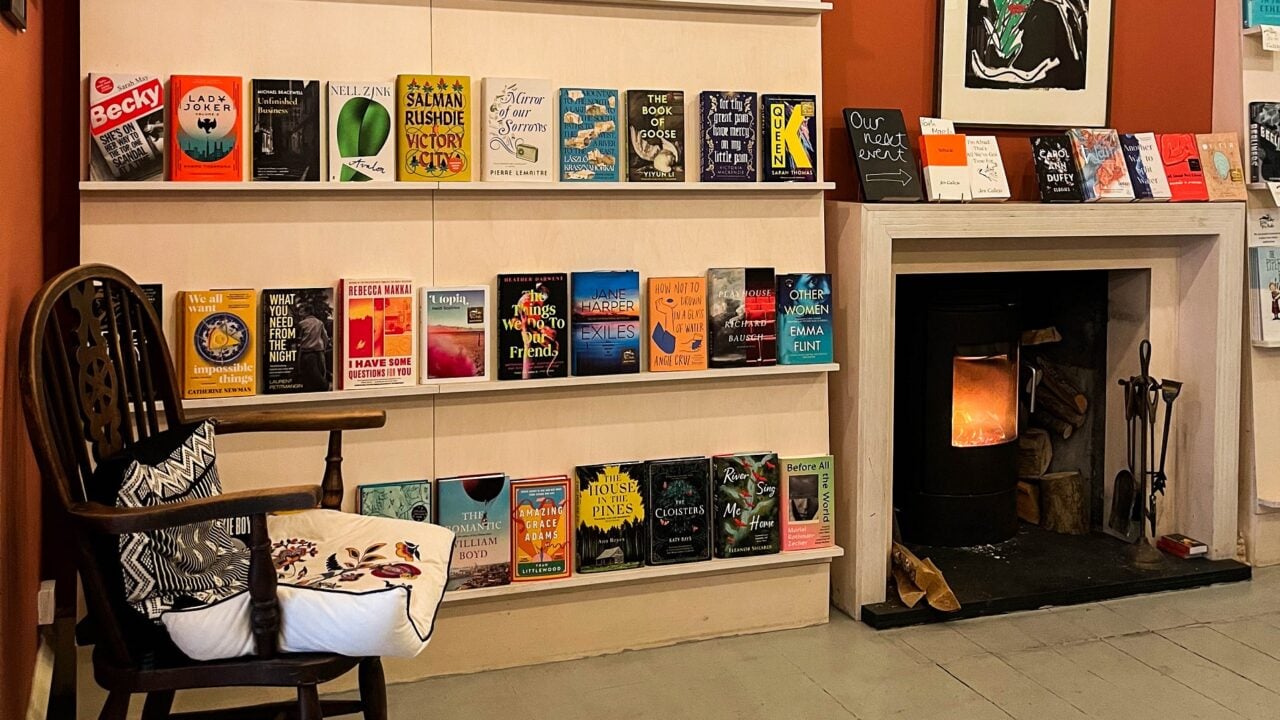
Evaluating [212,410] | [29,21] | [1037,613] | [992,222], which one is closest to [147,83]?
[29,21]

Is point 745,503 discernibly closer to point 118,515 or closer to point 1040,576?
point 1040,576

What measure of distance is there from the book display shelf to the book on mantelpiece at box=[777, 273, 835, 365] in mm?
44

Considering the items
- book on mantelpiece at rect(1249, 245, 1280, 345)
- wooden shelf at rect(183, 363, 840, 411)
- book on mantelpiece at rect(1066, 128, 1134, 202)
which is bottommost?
wooden shelf at rect(183, 363, 840, 411)

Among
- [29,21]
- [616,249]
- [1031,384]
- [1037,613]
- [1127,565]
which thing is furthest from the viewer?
[1031,384]

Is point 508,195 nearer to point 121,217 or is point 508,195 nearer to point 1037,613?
point 121,217

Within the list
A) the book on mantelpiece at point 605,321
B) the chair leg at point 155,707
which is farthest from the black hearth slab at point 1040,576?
the chair leg at point 155,707

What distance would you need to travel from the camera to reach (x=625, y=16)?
10.1 feet

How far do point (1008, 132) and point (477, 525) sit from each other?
2042 mm

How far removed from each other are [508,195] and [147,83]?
865 millimetres

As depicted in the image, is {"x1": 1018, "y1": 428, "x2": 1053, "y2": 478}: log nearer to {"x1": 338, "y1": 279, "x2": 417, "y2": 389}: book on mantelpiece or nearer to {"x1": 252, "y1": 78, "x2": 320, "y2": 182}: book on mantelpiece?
{"x1": 338, "y1": 279, "x2": 417, "y2": 389}: book on mantelpiece

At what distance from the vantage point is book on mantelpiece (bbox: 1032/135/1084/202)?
11.7 ft

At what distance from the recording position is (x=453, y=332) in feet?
9.61

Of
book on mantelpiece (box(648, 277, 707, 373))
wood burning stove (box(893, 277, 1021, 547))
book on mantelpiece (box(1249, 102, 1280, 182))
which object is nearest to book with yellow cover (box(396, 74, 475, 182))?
book on mantelpiece (box(648, 277, 707, 373))

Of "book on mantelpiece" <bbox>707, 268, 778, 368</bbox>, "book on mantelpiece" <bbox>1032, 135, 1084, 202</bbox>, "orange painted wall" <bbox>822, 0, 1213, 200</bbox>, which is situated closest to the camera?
"book on mantelpiece" <bbox>707, 268, 778, 368</bbox>
